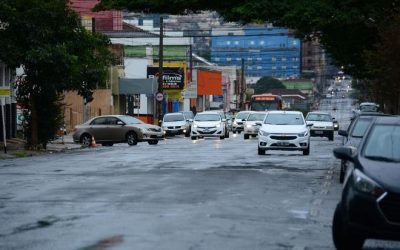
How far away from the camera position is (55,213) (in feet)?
48.1

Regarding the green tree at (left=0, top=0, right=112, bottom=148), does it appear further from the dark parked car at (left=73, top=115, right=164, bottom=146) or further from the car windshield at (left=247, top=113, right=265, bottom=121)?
the car windshield at (left=247, top=113, right=265, bottom=121)

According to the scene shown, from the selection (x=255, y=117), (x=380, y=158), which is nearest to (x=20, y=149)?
(x=255, y=117)

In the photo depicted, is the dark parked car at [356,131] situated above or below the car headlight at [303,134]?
above

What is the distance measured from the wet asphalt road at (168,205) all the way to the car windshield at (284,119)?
271 inches

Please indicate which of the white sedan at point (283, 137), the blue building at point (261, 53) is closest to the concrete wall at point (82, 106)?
the white sedan at point (283, 137)

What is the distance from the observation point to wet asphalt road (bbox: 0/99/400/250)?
1186 centimetres

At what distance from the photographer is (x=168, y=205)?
15.7m

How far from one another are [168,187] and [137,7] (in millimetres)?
11046

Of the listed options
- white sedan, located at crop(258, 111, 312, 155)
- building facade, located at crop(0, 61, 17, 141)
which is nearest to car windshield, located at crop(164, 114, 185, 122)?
building facade, located at crop(0, 61, 17, 141)

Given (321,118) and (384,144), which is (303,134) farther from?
(321,118)

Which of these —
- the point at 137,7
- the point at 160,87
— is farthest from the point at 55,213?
the point at 160,87

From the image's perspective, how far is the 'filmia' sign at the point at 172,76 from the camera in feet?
283

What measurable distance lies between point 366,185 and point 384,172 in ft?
1.05

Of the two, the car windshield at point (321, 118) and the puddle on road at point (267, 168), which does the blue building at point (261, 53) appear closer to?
the car windshield at point (321, 118)
